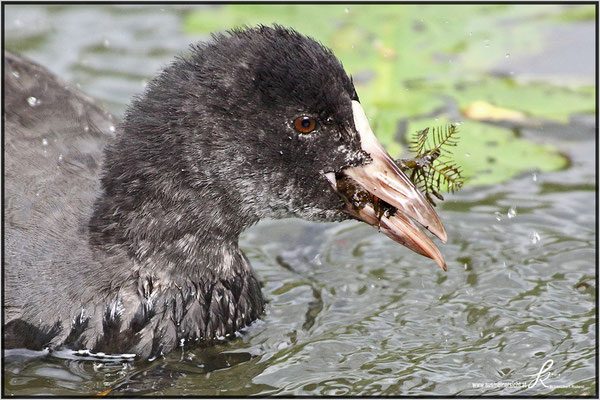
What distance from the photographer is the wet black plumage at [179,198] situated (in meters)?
4.38

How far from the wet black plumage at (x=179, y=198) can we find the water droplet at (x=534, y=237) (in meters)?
1.66

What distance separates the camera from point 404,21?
8109 mm

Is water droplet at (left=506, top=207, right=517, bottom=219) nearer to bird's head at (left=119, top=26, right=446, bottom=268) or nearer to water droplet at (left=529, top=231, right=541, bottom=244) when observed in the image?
water droplet at (left=529, top=231, right=541, bottom=244)

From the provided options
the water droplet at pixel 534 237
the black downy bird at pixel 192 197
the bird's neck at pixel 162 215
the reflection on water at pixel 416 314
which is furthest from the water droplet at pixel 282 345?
the water droplet at pixel 534 237

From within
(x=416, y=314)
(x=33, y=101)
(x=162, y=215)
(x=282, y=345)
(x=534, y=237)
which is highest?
(x=33, y=101)

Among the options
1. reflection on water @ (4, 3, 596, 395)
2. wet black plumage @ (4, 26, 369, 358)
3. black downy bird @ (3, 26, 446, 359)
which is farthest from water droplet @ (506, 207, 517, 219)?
wet black plumage @ (4, 26, 369, 358)

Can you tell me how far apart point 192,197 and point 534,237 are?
7.29 feet

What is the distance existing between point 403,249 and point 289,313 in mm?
901

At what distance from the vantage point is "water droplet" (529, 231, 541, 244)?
570 centimetres

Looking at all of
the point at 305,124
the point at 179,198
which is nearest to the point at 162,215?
the point at 179,198

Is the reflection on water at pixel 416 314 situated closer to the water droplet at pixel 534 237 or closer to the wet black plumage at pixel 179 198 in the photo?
the water droplet at pixel 534 237

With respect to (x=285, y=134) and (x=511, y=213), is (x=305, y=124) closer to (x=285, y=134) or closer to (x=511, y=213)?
(x=285, y=134)

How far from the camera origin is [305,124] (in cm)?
437

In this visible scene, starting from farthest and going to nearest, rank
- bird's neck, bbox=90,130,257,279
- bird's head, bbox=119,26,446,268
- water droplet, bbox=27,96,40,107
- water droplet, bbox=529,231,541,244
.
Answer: water droplet, bbox=529,231,541,244 → water droplet, bbox=27,96,40,107 → bird's neck, bbox=90,130,257,279 → bird's head, bbox=119,26,446,268
